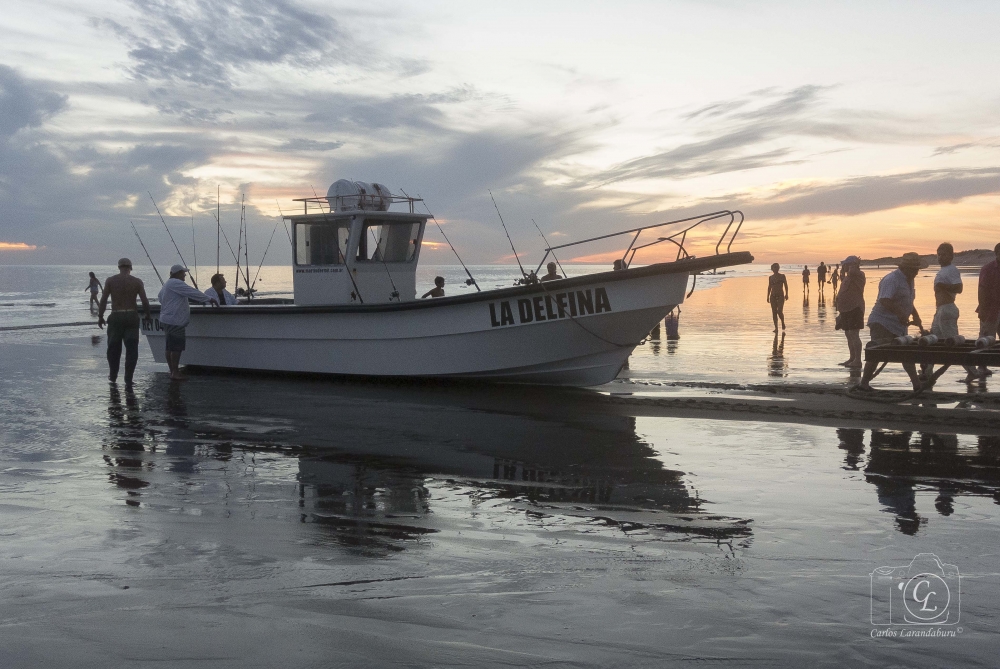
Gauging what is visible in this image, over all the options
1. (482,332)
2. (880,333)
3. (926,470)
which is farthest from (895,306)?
(482,332)

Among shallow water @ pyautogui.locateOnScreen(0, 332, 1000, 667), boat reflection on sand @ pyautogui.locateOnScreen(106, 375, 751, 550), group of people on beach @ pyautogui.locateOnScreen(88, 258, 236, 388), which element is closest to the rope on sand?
group of people on beach @ pyautogui.locateOnScreen(88, 258, 236, 388)

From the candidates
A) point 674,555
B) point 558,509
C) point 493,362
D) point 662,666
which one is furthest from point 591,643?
point 493,362

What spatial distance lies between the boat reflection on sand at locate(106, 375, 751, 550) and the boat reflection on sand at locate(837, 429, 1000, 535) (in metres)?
1.29

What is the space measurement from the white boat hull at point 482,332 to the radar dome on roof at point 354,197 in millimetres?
1855

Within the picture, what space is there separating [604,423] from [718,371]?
15.2ft

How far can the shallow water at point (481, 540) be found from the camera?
134 inches

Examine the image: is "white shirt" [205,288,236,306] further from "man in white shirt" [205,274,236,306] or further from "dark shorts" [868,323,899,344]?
"dark shorts" [868,323,899,344]

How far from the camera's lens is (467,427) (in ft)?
28.6

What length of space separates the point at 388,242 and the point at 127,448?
640 centimetres

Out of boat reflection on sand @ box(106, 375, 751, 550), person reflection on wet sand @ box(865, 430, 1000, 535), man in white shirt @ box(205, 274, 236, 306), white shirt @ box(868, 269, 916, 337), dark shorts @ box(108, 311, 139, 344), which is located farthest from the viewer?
man in white shirt @ box(205, 274, 236, 306)

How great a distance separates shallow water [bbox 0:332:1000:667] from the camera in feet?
11.1

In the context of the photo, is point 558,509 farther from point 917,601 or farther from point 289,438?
point 289,438

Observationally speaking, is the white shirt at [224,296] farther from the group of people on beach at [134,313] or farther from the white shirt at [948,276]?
the white shirt at [948,276]

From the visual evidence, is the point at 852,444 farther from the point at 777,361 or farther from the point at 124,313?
the point at 124,313
